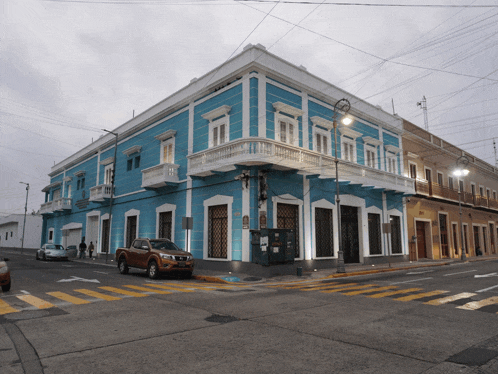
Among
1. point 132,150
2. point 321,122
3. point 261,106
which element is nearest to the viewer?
point 261,106

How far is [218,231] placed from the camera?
19.1m

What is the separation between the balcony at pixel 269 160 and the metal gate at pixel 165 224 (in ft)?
16.4

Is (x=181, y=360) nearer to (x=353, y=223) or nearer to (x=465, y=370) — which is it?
(x=465, y=370)

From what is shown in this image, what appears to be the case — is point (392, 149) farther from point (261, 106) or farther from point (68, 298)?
point (68, 298)

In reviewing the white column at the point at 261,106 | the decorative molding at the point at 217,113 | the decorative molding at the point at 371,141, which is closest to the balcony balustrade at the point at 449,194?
the decorative molding at the point at 371,141

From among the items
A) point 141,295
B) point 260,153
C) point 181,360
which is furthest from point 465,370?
point 260,153

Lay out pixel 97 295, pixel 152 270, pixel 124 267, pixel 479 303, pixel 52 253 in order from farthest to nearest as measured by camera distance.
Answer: pixel 52 253 < pixel 124 267 < pixel 152 270 < pixel 97 295 < pixel 479 303

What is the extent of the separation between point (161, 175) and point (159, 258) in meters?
7.92

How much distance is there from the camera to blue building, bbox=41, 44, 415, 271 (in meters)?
17.7

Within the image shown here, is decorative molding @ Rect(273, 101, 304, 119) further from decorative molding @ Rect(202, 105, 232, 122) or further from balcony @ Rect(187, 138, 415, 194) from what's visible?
decorative molding @ Rect(202, 105, 232, 122)

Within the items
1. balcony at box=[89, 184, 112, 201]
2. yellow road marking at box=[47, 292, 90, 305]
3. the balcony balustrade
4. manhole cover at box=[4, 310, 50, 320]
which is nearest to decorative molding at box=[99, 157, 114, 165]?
balcony at box=[89, 184, 112, 201]

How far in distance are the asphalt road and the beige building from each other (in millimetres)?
20573

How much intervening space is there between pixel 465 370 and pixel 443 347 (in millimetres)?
951

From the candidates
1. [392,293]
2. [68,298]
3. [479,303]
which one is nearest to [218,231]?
[68,298]
